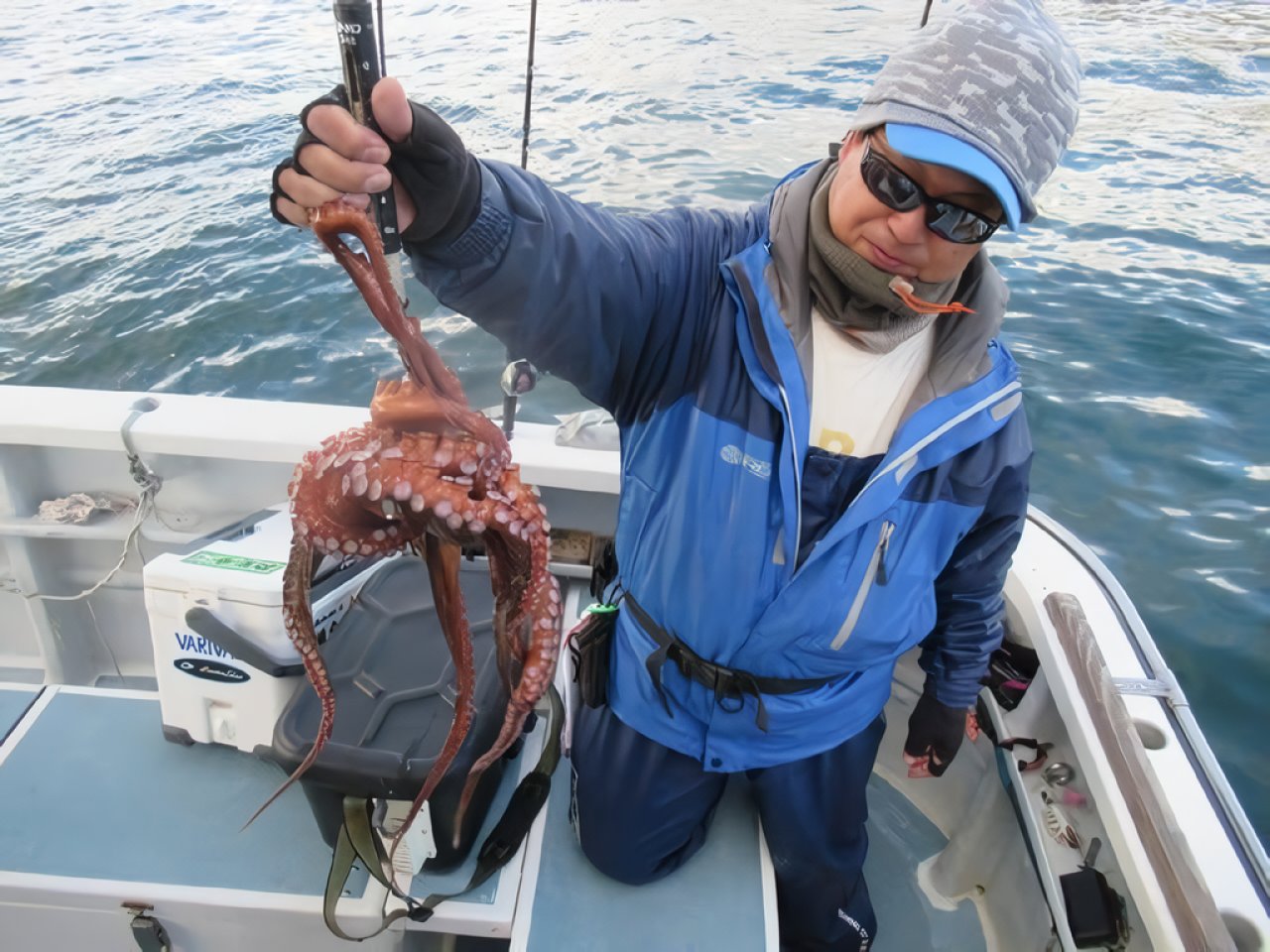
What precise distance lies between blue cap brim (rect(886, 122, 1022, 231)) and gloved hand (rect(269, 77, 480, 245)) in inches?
35.1

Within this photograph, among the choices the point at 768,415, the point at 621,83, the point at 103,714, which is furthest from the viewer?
the point at 621,83

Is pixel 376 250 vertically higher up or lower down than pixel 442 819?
higher up

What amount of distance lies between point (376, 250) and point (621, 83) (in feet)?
47.4

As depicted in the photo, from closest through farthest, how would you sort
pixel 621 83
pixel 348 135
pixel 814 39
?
pixel 348 135 < pixel 621 83 < pixel 814 39

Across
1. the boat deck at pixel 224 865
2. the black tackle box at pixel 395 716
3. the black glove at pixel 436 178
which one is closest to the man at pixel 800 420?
the black glove at pixel 436 178

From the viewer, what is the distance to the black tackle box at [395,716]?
2.13m

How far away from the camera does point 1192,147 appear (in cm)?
1097

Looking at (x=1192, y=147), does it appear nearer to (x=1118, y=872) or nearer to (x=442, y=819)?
(x=1118, y=872)

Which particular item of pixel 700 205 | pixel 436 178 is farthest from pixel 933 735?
pixel 700 205

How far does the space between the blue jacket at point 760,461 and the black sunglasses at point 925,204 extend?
0.92ft

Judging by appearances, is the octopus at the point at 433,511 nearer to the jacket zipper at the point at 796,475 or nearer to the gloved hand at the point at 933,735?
the jacket zipper at the point at 796,475

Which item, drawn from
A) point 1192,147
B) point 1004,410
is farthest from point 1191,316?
point 1004,410

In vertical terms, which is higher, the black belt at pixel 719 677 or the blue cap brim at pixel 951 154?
the blue cap brim at pixel 951 154

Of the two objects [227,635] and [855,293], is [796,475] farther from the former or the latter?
[227,635]
